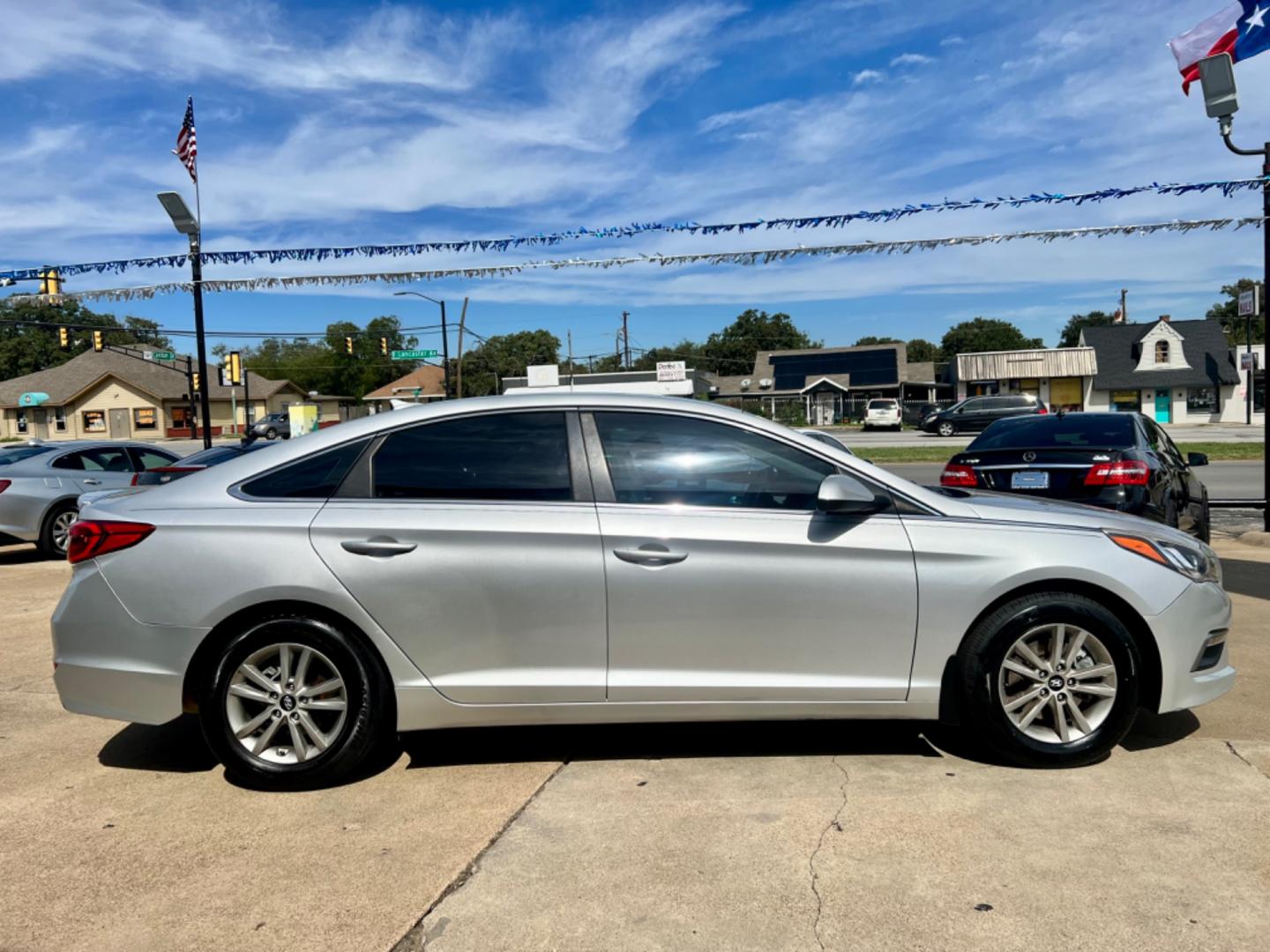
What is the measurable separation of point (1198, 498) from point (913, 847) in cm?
774

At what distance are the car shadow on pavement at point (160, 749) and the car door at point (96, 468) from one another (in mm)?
7524

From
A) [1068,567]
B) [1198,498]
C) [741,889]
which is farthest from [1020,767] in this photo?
[1198,498]

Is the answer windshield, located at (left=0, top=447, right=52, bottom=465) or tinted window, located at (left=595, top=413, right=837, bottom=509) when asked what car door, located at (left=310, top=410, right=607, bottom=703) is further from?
windshield, located at (left=0, top=447, right=52, bottom=465)

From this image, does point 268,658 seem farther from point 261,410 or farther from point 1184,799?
point 261,410

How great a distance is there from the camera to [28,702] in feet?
17.3

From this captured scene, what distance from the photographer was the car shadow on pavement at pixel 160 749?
426 centimetres

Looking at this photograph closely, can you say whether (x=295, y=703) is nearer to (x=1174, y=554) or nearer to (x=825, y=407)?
(x=1174, y=554)

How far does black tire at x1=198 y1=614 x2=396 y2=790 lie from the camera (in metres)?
3.81

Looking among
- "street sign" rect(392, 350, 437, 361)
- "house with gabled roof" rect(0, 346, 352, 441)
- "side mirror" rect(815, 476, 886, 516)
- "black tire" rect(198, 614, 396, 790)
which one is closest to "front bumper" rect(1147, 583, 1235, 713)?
"side mirror" rect(815, 476, 886, 516)

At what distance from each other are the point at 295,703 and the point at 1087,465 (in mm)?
6253

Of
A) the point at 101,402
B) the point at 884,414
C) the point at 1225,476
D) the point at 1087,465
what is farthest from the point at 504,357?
the point at 1087,465

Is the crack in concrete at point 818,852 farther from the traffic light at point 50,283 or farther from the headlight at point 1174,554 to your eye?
the traffic light at point 50,283

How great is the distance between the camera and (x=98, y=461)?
38.8ft

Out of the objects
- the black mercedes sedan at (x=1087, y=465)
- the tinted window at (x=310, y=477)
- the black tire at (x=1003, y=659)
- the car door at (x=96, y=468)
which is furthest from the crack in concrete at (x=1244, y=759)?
the car door at (x=96, y=468)
